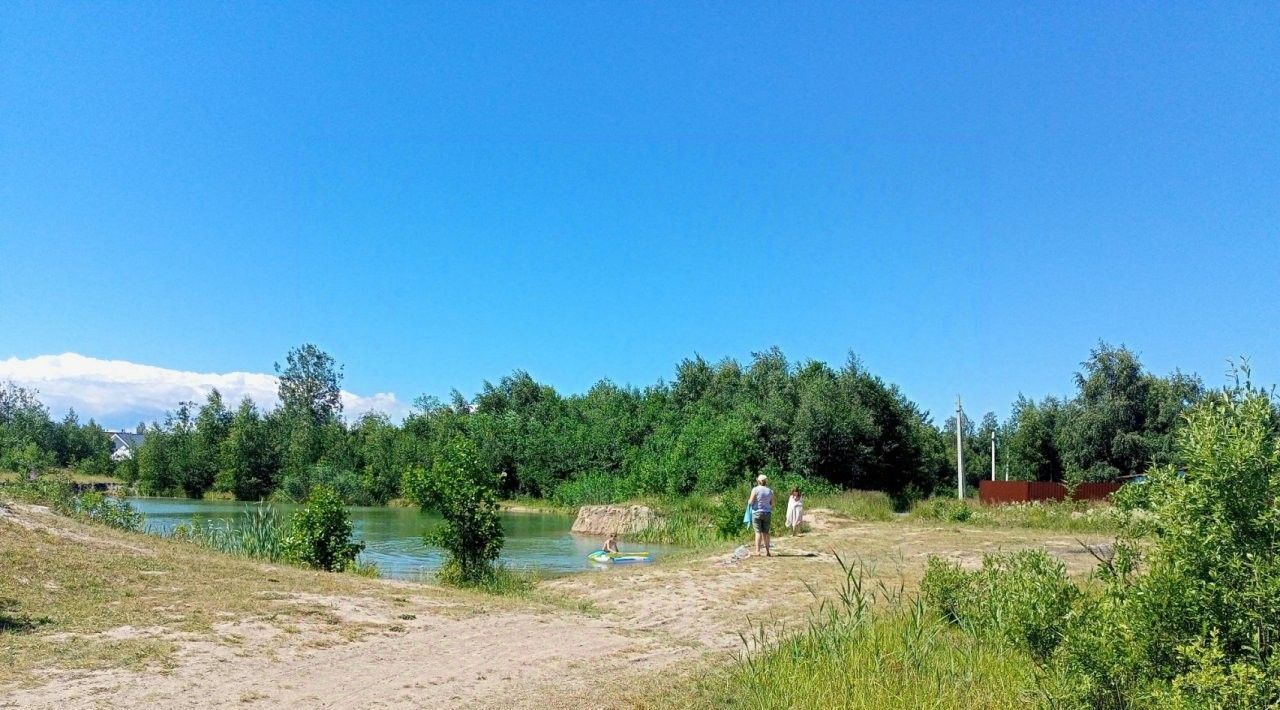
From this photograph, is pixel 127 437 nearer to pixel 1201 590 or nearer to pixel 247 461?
pixel 247 461

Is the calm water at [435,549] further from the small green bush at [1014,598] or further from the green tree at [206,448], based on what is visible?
the green tree at [206,448]

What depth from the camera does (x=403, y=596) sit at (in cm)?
1203

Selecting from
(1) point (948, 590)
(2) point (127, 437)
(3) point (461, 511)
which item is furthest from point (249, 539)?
(2) point (127, 437)

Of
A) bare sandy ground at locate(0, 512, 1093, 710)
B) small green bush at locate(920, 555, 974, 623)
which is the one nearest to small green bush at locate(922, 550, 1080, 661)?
small green bush at locate(920, 555, 974, 623)

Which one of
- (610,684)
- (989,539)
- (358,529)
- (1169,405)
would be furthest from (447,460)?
(1169,405)

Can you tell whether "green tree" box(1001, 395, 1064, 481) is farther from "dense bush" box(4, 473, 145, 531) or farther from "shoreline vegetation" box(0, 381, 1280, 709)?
"dense bush" box(4, 473, 145, 531)

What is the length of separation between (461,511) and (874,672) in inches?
375

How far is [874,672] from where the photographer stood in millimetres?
6762

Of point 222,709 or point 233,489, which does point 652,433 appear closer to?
point 233,489

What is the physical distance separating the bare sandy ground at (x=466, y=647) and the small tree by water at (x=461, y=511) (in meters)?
1.38

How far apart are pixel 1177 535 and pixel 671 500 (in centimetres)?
3274

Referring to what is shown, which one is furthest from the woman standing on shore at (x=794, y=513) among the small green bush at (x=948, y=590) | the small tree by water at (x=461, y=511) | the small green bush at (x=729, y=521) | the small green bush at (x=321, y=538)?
the small green bush at (x=948, y=590)

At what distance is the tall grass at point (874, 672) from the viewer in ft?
20.9

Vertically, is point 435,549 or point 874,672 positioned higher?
point 874,672
